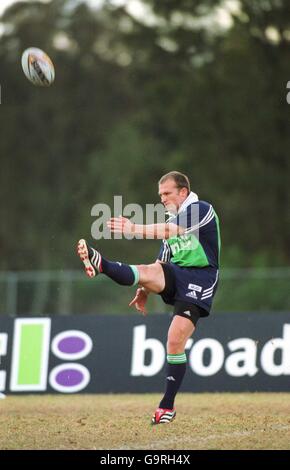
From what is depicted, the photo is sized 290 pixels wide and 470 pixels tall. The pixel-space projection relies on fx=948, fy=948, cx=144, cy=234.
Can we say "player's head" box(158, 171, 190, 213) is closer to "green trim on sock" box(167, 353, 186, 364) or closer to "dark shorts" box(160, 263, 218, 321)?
"dark shorts" box(160, 263, 218, 321)

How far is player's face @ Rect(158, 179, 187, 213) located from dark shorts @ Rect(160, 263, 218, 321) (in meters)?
0.61

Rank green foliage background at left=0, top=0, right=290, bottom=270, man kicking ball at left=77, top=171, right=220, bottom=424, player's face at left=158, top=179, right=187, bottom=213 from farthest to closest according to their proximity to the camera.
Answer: green foliage background at left=0, top=0, right=290, bottom=270, player's face at left=158, top=179, right=187, bottom=213, man kicking ball at left=77, top=171, right=220, bottom=424

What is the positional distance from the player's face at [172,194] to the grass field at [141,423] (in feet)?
7.16

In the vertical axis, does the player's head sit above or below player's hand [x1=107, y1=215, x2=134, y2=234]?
above

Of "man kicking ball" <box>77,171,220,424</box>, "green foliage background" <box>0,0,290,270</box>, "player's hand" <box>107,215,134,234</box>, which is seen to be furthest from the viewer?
"green foliage background" <box>0,0,290,270</box>

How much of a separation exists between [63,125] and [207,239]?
33.3 metres

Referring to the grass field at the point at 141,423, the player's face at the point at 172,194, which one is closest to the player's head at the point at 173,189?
the player's face at the point at 172,194

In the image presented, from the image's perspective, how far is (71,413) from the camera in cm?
1062

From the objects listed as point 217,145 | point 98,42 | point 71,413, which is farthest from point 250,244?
point 71,413

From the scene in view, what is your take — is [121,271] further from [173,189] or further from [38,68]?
[38,68]

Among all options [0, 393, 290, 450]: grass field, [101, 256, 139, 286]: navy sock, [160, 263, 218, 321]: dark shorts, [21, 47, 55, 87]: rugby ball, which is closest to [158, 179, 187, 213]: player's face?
[160, 263, 218, 321]: dark shorts

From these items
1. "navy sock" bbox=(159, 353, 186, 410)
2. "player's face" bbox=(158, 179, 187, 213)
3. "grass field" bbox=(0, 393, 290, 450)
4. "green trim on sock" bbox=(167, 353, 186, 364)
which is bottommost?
"grass field" bbox=(0, 393, 290, 450)

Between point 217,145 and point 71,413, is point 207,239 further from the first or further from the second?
point 217,145

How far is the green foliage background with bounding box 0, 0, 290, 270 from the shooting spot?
99.0ft
